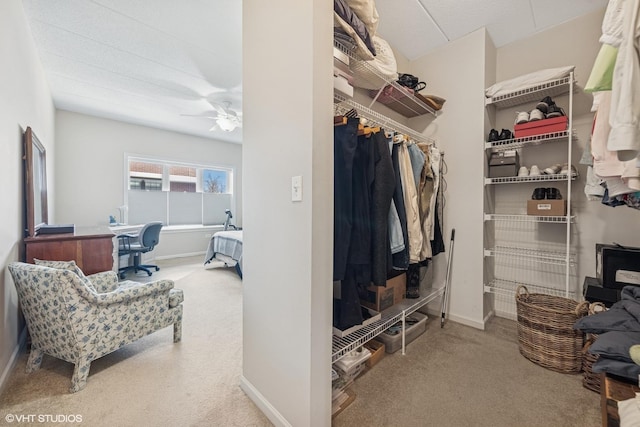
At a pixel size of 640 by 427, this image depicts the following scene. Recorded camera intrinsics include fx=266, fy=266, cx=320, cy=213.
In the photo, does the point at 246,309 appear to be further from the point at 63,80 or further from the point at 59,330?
the point at 63,80

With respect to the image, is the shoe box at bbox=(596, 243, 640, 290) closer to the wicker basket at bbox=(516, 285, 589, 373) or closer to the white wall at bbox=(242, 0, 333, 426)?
the wicker basket at bbox=(516, 285, 589, 373)

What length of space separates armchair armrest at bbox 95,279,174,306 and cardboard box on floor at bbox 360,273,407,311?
5.09 feet

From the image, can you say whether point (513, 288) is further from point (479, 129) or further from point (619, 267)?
point (479, 129)

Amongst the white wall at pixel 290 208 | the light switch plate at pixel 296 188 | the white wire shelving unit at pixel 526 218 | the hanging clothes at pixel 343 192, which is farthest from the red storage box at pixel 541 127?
the light switch plate at pixel 296 188

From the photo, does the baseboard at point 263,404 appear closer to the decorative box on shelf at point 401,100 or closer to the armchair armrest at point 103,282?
the armchair armrest at point 103,282

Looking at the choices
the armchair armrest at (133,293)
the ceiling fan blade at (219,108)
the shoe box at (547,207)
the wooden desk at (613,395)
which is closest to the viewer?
the wooden desk at (613,395)

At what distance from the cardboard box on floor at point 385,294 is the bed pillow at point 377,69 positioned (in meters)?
1.53

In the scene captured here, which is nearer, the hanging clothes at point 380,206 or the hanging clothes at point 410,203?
the hanging clothes at point 380,206

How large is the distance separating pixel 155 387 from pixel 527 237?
3.29 meters

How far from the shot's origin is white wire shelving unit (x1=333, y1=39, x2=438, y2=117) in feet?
5.70

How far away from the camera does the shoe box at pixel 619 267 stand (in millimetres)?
1747

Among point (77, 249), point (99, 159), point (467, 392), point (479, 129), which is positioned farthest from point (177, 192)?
point (467, 392)

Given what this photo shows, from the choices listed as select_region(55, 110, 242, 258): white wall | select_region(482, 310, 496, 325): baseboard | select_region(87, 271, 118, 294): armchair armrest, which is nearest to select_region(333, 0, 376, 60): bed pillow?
select_region(482, 310, 496, 325): baseboard

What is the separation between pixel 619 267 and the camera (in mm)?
1805
